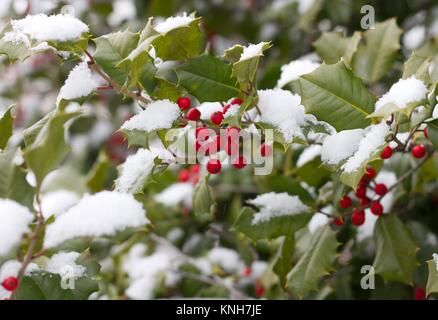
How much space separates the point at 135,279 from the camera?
1.78 meters

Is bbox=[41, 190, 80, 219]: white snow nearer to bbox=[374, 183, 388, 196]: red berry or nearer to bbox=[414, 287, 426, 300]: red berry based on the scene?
bbox=[374, 183, 388, 196]: red berry

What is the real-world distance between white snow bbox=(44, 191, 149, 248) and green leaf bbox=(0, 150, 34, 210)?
7cm

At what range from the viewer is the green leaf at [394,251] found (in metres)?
1.29

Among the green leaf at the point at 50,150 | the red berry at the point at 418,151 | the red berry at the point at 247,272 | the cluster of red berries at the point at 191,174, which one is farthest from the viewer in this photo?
the cluster of red berries at the point at 191,174

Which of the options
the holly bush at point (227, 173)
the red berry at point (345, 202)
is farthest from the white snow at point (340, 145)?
the red berry at point (345, 202)

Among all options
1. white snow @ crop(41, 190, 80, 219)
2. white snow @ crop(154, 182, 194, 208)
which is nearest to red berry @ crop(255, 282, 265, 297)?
white snow @ crop(154, 182, 194, 208)

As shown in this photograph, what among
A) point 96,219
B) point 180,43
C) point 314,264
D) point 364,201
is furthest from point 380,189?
point 96,219

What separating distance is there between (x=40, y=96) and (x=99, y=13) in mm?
561

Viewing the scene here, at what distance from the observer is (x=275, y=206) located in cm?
134

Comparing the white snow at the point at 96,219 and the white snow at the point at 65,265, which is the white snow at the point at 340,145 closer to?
the white snow at the point at 96,219

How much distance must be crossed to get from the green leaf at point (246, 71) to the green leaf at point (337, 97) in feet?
0.30

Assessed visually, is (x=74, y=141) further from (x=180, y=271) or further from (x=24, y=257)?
(x=24, y=257)

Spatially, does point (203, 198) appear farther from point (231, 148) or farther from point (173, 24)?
point (173, 24)
